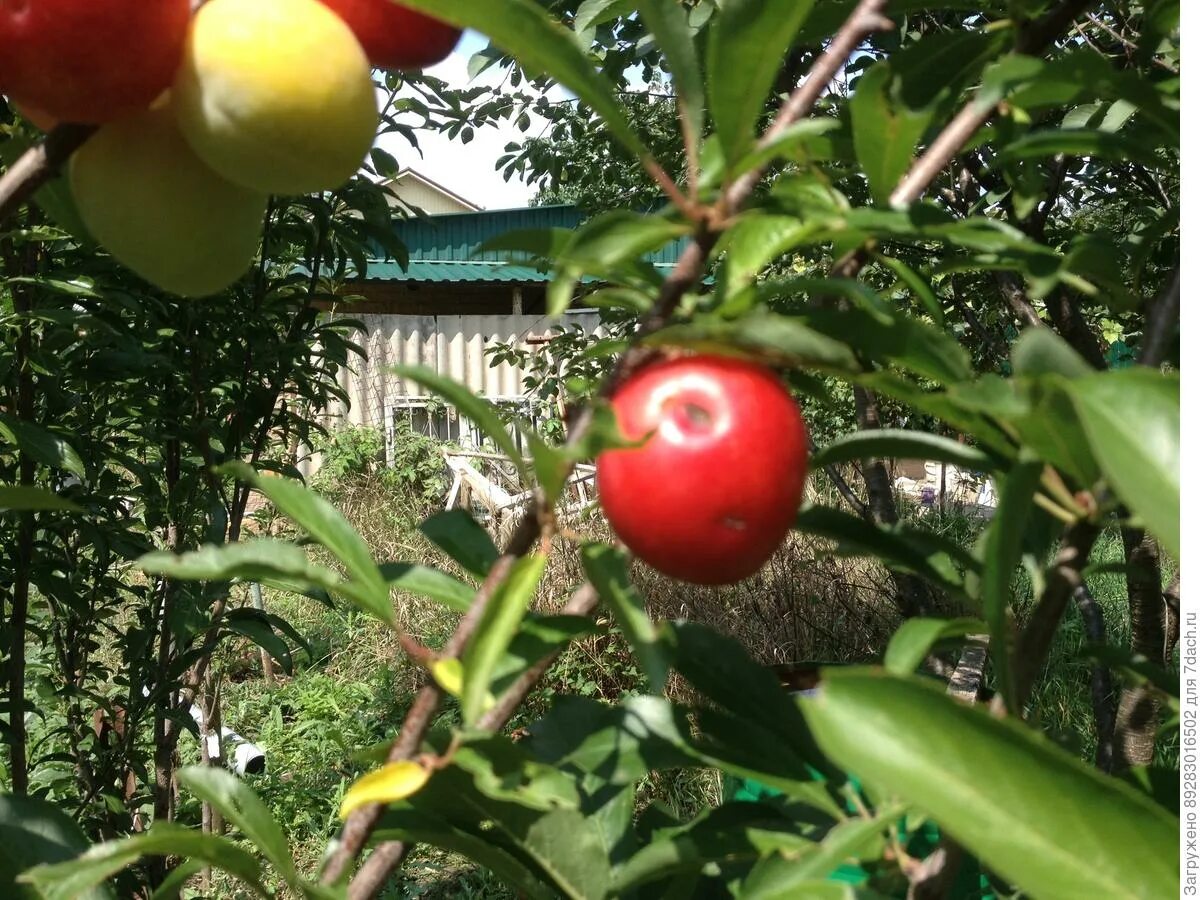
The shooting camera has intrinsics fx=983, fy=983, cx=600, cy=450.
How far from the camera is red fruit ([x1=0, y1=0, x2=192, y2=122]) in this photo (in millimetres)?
399

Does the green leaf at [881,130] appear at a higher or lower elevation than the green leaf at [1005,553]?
higher

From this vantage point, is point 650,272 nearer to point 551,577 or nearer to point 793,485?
point 793,485

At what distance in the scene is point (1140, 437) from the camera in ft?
1.03

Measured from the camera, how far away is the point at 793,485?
0.42 metres

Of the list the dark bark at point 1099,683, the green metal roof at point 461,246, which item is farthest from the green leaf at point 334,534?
the green metal roof at point 461,246

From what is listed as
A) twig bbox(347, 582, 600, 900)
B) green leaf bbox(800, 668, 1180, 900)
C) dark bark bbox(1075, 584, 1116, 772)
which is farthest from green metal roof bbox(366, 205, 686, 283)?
green leaf bbox(800, 668, 1180, 900)

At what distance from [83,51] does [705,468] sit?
301 millimetres

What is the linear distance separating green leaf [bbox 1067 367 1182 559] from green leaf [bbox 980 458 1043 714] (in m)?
0.06

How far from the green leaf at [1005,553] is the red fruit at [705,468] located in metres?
0.08

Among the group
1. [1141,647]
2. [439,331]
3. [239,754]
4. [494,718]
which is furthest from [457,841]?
[439,331]

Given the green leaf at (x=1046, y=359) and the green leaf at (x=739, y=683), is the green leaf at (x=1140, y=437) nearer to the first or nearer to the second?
the green leaf at (x=1046, y=359)

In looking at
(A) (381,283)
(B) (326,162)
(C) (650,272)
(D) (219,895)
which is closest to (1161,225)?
(C) (650,272)

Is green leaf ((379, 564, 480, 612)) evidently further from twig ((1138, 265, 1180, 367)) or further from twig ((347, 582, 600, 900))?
twig ((1138, 265, 1180, 367))

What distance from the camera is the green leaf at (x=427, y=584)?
50 cm
